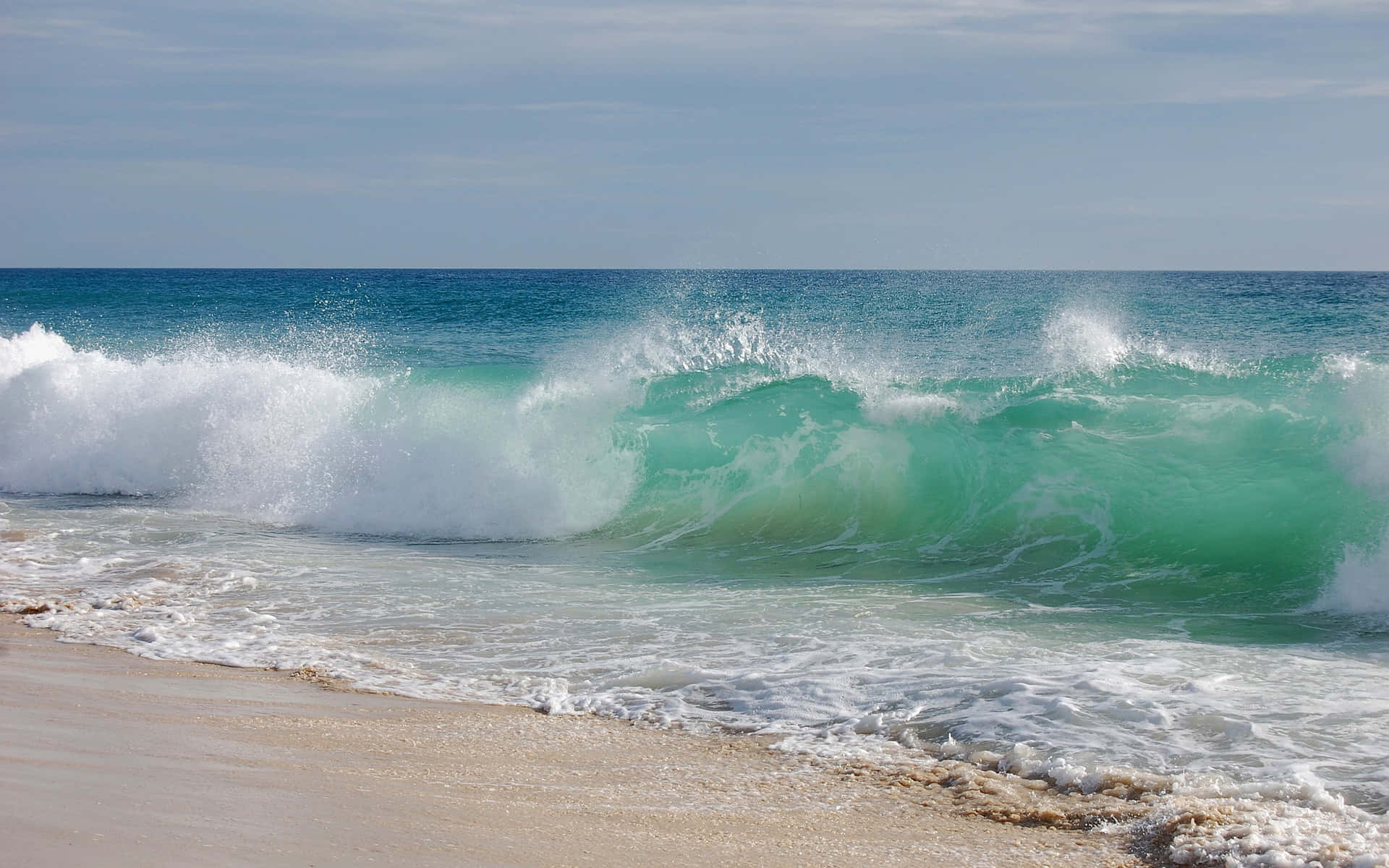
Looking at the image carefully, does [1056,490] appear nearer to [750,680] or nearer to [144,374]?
[750,680]

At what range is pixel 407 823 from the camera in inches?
139

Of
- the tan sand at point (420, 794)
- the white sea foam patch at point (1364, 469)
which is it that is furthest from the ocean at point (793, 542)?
the tan sand at point (420, 794)

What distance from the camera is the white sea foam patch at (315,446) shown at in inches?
403

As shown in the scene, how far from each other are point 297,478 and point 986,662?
7.94 metres

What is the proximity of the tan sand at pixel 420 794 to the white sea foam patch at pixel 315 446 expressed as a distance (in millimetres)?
5138

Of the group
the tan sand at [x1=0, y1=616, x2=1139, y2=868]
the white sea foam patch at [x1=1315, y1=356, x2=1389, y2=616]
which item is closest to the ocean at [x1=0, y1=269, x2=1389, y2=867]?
the white sea foam patch at [x1=1315, y1=356, x2=1389, y2=616]

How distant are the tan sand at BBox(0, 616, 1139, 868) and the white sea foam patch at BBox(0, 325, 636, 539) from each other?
16.9ft

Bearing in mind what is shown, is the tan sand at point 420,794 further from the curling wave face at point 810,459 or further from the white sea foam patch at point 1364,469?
the white sea foam patch at point 1364,469

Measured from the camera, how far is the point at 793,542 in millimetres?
9117

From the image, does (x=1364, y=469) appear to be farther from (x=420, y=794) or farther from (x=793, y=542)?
(x=420, y=794)

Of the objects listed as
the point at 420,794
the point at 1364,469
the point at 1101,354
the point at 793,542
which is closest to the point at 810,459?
the point at 793,542

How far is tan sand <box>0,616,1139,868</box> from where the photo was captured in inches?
131

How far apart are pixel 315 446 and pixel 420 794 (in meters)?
8.53

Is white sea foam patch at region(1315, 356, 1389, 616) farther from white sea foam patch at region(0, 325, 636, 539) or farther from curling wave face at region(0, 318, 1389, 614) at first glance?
white sea foam patch at region(0, 325, 636, 539)
